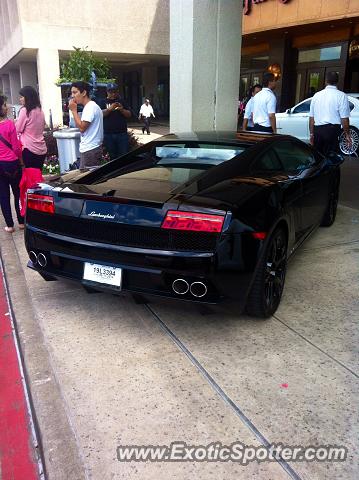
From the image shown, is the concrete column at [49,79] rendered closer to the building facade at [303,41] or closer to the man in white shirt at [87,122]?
the building facade at [303,41]

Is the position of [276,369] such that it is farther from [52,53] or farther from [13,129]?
[52,53]

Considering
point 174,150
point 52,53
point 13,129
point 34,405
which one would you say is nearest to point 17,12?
point 52,53

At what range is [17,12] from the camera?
23.9 meters

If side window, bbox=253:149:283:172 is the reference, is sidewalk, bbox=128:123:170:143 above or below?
below

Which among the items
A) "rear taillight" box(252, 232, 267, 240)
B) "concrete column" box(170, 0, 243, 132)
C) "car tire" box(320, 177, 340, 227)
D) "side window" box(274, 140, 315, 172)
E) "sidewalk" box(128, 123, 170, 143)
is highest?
"concrete column" box(170, 0, 243, 132)

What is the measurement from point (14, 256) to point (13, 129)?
1562mm

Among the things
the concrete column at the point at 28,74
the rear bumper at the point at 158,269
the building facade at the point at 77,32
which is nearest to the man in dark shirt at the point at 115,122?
the rear bumper at the point at 158,269

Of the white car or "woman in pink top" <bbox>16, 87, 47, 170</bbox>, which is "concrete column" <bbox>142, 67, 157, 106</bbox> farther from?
"woman in pink top" <bbox>16, 87, 47, 170</bbox>

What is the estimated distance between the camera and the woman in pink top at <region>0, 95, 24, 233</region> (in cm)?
559

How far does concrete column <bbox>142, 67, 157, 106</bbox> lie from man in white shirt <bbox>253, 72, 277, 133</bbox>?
25.8 meters

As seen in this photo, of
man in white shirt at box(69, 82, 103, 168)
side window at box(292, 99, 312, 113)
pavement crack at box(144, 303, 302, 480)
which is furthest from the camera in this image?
side window at box(292, 99, 312, 113)

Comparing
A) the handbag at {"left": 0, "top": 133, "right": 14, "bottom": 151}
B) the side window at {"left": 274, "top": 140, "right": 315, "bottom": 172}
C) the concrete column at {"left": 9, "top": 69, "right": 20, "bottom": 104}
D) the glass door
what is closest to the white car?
the glass door

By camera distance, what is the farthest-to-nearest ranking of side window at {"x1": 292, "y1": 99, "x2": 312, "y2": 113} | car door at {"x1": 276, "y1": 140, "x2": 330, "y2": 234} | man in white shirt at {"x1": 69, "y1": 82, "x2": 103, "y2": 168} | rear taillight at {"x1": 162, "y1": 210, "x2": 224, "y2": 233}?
side window at {"x1": 292, "y1": 99, "x2": 312, "y2": 113} < man in white shirt at {"x1": 69, "y1": 82, "x2": 103, "y2": 168} < car door at {"x1": 276, "y1": 140, "x2": 330, "y2": 234} < rear taillight at {"x1": 162, "y1": 210, "x2": 224, "y2": 233}

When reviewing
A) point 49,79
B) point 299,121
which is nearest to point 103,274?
point 299,121
